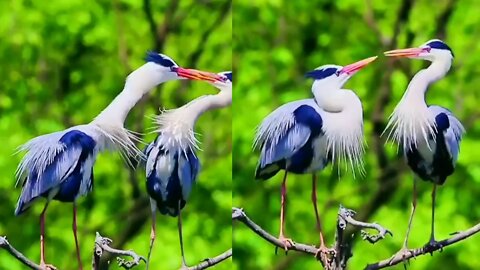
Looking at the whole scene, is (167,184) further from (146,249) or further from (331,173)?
(331,173)

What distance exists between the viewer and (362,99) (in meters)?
2.55

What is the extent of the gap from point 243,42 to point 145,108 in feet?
1.47

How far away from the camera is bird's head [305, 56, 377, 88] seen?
8.18 feet

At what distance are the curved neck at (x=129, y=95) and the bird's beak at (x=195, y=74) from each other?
0.06 meters

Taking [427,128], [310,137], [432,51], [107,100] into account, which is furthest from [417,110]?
[107,100]

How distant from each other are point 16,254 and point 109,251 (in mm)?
215

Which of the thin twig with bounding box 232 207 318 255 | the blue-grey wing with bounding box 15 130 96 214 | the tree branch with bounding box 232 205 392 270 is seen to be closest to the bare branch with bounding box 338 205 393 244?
the tree branch with bounding box 232 205 392 270

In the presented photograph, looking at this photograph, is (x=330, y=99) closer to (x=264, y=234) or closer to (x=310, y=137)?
(x=310, y=137)

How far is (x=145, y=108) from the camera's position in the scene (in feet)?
8.01

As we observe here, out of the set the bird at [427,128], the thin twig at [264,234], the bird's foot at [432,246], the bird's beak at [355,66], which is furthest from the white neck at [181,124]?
the bird's foot at [432,246]

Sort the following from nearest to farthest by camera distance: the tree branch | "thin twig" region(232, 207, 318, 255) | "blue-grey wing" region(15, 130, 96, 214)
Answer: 1. "blue-grey wing" region(15, 130, 96, 214)
2. the tree branch
3. "thin twig" region(232, 207, 318, 255)

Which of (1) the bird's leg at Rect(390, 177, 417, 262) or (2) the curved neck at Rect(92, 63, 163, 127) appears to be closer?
(2) the curved neck at Rect(92, 63, 163, 127)

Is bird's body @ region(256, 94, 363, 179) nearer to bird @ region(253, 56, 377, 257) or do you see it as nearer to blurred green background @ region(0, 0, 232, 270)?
bird @ region(253, 56, 377, 257)

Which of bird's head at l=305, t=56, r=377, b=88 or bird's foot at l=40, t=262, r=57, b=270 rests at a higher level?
bird's head at l=305, t=56, r=377, b=88
